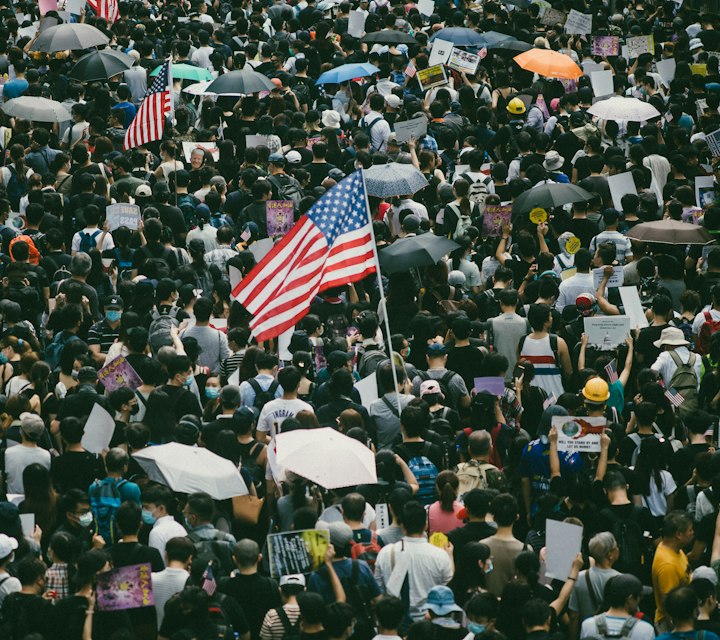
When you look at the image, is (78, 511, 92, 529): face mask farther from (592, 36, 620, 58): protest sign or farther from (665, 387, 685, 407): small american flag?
(592, 36, 620, 58): protest sign

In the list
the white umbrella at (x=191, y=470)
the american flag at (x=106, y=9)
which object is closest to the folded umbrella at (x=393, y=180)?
the white umbrella at (x=191, y=470)

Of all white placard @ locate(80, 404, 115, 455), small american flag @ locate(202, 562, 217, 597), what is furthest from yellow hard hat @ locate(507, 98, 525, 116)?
small american flag @ locate(202, 562, 217, 597)

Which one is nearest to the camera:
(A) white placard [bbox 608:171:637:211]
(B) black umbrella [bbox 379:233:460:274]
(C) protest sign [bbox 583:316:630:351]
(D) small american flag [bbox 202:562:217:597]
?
(D) small american flag [bbox 202:562:217:597]

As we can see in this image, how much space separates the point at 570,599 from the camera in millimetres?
9719

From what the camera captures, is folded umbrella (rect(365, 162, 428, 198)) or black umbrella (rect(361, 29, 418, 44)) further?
black umbrella (rect(361, 29, 418, 44))

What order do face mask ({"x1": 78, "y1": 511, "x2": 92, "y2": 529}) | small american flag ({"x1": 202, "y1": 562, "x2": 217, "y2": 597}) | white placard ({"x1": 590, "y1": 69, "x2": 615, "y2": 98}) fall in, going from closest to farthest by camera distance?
small american flag ({"x1": 202, "y1": 562, "x2": 217, "y2": 597}) < face mask ({"x1": 78, "y1": 511, "x2": 92, "y2": 529}) < white placard ({"x1": 590, "y1": 69, "x2": 615, "y2": 98})

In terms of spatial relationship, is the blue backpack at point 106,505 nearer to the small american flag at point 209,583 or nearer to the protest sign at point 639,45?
the small american flag at point 209,583

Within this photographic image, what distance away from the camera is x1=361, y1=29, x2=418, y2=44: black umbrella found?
23.2 m

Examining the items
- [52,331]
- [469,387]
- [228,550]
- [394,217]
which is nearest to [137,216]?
[52,331]

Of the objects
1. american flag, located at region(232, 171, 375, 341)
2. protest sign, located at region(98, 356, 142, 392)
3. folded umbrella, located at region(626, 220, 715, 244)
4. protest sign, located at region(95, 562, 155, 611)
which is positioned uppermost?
american flag, located at region(232, 171, 375, 341)

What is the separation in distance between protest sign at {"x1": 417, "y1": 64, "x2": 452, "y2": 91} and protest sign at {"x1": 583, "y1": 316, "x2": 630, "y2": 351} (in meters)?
8.36

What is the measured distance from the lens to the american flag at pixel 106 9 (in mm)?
25641

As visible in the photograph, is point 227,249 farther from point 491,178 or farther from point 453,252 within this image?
point 491,178

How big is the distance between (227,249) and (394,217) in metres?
2.29
